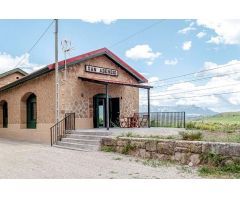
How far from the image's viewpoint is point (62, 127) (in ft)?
49.6

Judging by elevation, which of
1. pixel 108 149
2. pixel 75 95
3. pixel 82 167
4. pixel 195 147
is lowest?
pixel 82 167

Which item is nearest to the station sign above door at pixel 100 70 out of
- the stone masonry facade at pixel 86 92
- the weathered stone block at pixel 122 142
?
the stone masonry facade at pixel 86 92

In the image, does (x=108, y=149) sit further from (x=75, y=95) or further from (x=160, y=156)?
(x=75, y=95)

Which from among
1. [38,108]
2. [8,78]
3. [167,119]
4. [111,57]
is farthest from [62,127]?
[8,78]

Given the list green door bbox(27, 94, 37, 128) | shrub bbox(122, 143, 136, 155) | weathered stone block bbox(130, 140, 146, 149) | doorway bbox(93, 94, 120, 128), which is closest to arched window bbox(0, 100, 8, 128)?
green door bbox(27, 94, 37, 128)

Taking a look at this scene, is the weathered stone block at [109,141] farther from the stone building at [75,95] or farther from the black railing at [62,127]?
the stone building at [75,95]

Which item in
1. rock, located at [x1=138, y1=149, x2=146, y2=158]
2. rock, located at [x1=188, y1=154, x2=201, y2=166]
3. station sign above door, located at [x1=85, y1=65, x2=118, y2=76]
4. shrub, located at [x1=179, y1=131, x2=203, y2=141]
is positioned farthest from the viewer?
station sign above door, located at [x1=85, y1=65, x2=118, y2=76]

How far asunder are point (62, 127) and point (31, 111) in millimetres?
3992

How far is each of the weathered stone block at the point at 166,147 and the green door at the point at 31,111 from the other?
32.2 feet

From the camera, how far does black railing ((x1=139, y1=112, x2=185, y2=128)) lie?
1757 cm

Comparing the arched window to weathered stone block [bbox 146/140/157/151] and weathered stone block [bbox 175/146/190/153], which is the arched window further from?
weathered stone block [bbox 175/146/190/153]

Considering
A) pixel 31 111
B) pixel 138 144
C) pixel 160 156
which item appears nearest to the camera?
pixel 160 156

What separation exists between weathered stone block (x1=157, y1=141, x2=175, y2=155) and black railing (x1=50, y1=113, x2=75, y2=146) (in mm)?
6157
